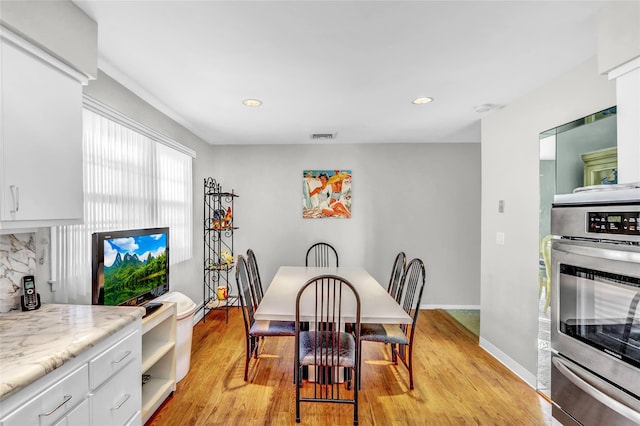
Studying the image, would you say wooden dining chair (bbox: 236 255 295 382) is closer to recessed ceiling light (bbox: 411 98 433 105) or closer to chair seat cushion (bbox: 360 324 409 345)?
chair seat cushion (bbox: 360 324 409 345)

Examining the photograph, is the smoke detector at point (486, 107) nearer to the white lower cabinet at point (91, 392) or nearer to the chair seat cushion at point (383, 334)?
the chair seat cushion at point (383, 334)

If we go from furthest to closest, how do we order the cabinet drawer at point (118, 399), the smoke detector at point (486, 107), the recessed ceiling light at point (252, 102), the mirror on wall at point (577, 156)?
the smoke detector at point (486, 107) < the recessed ceiling light at point (252, 102) < the mirror on wall at point (577, 156) < the cabinet drawer at point (118, 399)

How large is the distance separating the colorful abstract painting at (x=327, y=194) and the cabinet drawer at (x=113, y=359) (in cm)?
305

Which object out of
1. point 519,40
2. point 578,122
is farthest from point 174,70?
point 578,122

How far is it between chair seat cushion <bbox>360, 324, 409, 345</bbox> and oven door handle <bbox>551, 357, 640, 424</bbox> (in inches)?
47.5

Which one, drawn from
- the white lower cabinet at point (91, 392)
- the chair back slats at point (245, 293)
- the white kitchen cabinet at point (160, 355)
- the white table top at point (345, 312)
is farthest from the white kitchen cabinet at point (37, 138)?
the white table top at point (345, 312)

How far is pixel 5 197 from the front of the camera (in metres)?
1.31

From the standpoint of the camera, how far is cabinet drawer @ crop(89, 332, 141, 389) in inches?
55.4

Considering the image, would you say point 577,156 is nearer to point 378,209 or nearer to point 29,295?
point 378,209

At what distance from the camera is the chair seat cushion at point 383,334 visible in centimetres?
241

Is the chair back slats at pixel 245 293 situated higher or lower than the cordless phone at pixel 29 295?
lower

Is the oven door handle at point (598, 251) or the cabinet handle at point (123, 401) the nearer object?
the oven door handle at point (598, 251)

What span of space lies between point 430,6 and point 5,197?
2112 mm

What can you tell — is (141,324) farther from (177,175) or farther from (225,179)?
(225,179)
